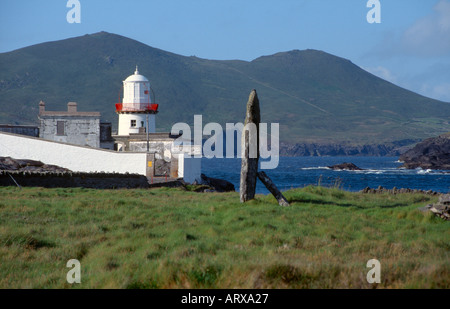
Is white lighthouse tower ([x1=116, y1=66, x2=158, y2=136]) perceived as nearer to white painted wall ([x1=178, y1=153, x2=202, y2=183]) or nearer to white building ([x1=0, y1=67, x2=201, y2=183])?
white building ([x1=0, y1=67, x2=201, y2=183])

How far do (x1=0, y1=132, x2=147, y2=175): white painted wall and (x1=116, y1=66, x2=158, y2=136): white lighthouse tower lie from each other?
1316cm

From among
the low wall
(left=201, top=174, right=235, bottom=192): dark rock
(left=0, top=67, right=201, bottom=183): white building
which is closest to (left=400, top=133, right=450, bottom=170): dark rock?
(left=201, top=174, right=235, bottom=192): dark rock

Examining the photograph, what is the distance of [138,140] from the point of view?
158 ft

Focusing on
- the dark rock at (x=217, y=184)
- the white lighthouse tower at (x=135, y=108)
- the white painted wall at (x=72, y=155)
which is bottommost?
the dark rock at (x=217, y=184)

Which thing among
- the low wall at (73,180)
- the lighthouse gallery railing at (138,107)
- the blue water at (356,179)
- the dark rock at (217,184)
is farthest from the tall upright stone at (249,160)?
the lighthouse gallery railing at (138,107)

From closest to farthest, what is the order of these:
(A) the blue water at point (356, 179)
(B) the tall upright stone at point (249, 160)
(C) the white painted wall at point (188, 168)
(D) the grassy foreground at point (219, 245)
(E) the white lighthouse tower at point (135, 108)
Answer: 1. (D) the grassy foreground at point (219, 245)
2. (B) the tall upright stone at point (249, 160)
3. (C) the white painted wall at point (188, 168)
4. (E) the white lighthouse tower at point (135, 108)
5. (A) the blue water at point (356, 179)

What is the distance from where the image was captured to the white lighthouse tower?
52.7 metres

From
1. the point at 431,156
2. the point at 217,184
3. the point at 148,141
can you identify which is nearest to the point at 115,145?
the point at 148,141

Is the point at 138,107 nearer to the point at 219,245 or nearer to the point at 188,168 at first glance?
the point at 188,168

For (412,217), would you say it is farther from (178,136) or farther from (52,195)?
(178,136)

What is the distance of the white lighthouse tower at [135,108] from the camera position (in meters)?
52.7

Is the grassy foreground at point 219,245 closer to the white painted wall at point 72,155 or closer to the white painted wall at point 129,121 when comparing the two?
the white painted wall at point 72,155

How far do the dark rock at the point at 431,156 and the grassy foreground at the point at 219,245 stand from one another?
120374 mm
